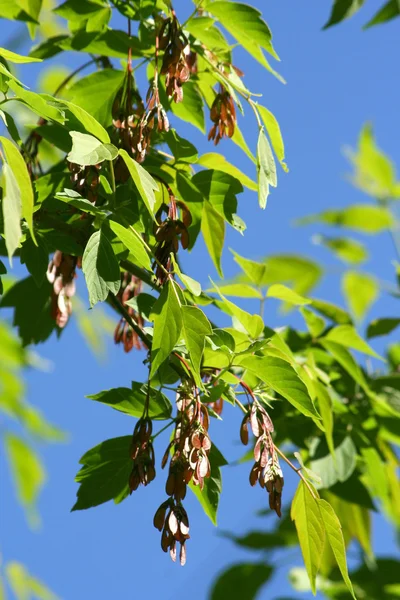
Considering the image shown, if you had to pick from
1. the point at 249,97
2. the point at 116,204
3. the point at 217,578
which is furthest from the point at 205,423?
the point at 217,578

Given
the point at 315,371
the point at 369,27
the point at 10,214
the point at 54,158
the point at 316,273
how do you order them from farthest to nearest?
the point at 316,273 < the point at 54,158 < the point at 369,27 < the point at 315,371 < the point at 10,214

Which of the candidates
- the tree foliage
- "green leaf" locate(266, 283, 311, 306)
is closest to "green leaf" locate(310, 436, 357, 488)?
the tree foliage

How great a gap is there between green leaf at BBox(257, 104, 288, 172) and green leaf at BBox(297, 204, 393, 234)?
0.92 m

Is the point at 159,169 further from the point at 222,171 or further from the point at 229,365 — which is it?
the point at 229,365

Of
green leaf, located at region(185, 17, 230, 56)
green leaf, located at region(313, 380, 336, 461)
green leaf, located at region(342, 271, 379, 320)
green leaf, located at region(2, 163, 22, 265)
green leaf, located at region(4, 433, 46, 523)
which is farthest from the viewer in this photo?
green leaf, located at region(4, 433, 46, 523)

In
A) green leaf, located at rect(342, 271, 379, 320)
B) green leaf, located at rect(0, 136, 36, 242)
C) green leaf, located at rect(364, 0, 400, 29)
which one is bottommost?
green leaf, located at rect(0, 136, 36, 242)

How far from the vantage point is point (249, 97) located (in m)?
0.85

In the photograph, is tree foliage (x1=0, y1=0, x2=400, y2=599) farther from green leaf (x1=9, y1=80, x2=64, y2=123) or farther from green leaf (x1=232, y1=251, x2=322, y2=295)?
green leaf (x1=232, y1=251, x2=322, y2=295)

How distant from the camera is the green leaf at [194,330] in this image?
26.6 inches

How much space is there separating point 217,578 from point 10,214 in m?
1.29

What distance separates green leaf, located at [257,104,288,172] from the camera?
0.82 meters

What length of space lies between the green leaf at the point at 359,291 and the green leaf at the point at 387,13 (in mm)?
593

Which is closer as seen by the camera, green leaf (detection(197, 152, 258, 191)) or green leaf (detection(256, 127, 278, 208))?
green leaf (detection(256, 127, 278, 208))

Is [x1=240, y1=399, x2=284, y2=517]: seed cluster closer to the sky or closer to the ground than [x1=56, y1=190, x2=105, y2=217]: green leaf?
closer to the ground
